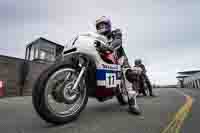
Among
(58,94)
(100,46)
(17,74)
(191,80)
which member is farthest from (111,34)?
(191,80)

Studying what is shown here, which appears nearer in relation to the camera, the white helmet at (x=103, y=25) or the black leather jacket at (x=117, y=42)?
the black leather jacket at (x=117, y=42)

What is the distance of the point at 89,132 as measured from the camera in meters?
1.24

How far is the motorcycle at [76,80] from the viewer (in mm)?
1404

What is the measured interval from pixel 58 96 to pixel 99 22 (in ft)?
5.15

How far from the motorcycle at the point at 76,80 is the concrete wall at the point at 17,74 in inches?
298

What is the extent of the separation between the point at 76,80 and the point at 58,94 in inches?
10.8

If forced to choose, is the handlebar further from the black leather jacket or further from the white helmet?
the white helmet

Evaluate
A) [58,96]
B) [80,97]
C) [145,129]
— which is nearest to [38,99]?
[58,96]

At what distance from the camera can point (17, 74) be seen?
8531 mm

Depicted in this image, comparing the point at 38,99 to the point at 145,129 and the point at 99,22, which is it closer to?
the point at 145,129

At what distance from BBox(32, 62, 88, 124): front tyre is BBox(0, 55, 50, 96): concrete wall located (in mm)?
7600

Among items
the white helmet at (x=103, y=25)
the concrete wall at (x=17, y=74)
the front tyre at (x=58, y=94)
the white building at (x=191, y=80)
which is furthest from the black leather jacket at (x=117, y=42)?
the white building at (x=191, y=80)

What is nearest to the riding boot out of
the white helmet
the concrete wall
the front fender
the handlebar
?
the front fender

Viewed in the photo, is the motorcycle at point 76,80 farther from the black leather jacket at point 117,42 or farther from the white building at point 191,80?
the white building at point 191,80
